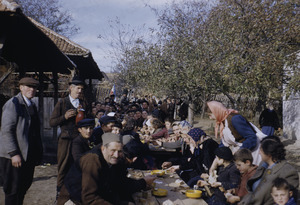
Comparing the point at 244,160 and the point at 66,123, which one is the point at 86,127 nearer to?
the point at 66,123

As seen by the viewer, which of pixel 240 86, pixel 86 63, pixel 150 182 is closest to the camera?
pixel 150 182

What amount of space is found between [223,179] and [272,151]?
1.17m

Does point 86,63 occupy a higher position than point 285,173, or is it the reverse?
point 86,63

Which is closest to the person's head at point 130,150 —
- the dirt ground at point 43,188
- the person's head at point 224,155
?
the person's head at point 224,155

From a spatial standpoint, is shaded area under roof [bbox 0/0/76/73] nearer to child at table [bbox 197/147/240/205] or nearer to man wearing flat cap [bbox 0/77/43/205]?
man wearing flat cap [bbox 0/77/43/205]

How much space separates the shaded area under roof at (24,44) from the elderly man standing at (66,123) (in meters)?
1.31

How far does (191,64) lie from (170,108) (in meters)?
9.26

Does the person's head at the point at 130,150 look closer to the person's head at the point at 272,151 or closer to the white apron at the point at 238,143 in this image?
the white apron at the point at 238,143

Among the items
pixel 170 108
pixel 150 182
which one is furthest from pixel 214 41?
pixel 170 108

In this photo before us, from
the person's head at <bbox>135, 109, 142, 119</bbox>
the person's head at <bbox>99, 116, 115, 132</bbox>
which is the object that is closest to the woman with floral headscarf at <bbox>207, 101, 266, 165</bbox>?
the person's head at <bbox>99, 116, 115, 132</bbox>

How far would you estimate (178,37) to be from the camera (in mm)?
11539

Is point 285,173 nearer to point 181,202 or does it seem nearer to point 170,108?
point 181,202

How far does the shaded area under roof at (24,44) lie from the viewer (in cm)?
429

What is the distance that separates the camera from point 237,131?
402 cm
